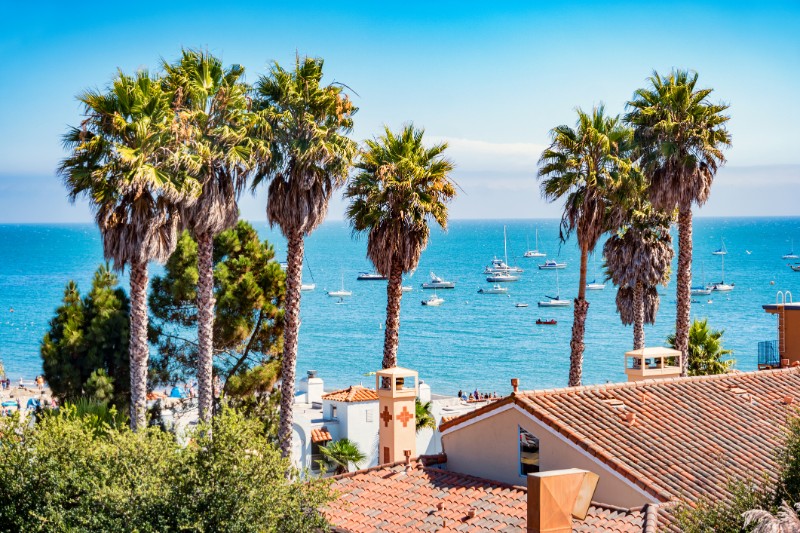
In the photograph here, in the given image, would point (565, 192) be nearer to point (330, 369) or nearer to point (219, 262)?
point (219, 262)

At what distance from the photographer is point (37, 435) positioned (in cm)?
1672

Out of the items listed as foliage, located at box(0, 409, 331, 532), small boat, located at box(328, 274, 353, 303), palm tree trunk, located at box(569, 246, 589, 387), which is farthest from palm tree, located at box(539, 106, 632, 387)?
small boat, located at box(328, 274, 353, 303)

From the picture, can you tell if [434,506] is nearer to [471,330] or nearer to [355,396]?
[355,396]

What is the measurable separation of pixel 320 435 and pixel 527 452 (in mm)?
15691

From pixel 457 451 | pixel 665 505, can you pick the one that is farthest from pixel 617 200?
pixel 665 505

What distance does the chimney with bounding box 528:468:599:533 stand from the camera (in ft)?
45.1

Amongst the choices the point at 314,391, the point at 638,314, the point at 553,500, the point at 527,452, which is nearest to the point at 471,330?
the point at 314,391

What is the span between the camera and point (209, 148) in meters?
26.8

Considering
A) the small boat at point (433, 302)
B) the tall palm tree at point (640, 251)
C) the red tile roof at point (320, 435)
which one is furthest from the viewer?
the small boat at point (433, 302)

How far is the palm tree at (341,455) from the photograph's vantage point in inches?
1227

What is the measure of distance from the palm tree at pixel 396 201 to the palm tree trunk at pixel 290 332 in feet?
6.18

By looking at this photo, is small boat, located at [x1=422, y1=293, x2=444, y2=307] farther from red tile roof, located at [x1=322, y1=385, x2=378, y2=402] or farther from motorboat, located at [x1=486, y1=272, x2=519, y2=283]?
red tile roof, located at [x1=322, y1=385, x2=378, y2=402]

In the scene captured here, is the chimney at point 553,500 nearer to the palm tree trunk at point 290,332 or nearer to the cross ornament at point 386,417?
the cross ornament at point 386,417

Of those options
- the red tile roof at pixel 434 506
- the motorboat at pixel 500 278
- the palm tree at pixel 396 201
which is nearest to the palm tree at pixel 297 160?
the palm tree at pixel 396 201
